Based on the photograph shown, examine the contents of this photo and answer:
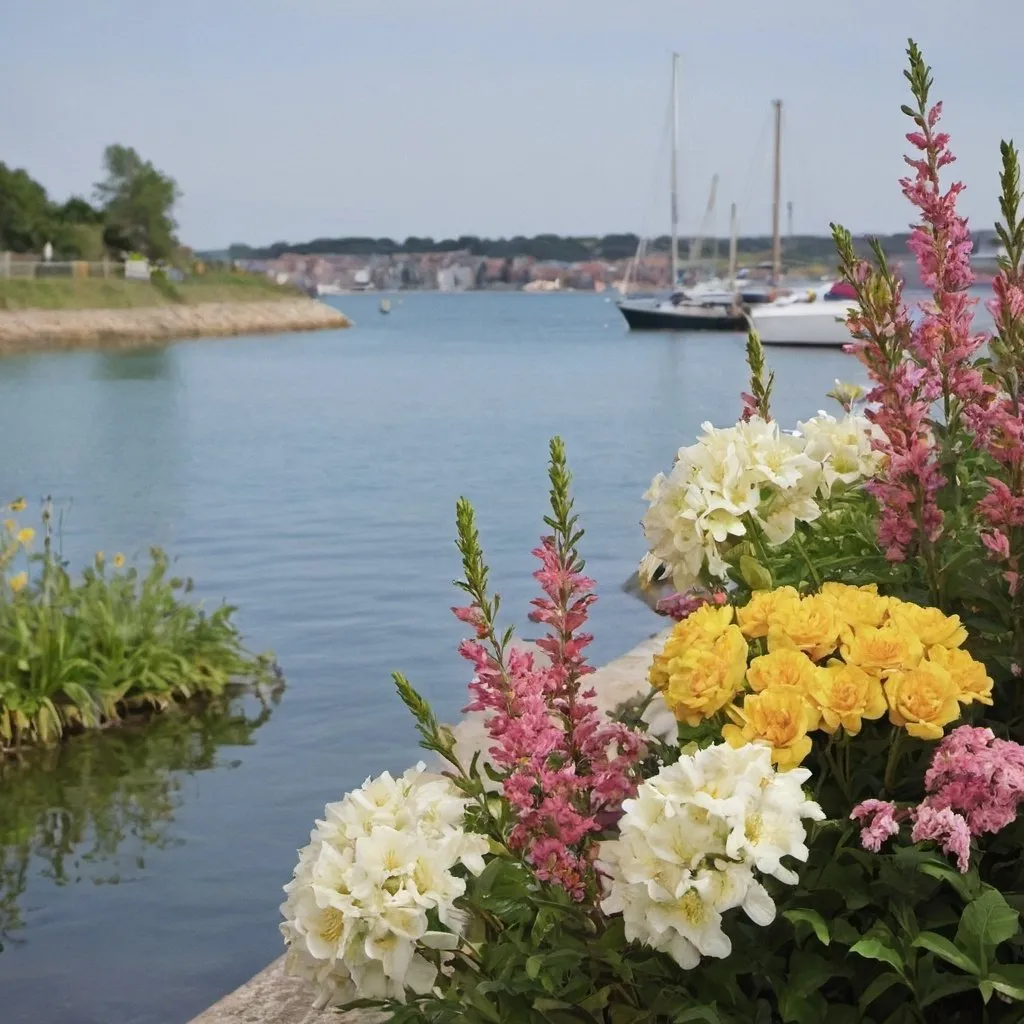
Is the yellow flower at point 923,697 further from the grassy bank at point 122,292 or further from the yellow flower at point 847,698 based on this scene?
the grassy bank at point 122,292

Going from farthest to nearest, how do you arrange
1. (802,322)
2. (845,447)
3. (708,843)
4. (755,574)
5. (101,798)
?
(802,322) < (101,798) < (845,447) < (755,574) < (708,843)

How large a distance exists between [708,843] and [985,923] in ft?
1.48

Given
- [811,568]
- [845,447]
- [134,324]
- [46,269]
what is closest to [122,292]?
[134,324]

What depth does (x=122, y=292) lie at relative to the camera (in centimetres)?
6969

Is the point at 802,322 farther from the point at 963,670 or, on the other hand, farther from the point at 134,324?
the point at 963,670

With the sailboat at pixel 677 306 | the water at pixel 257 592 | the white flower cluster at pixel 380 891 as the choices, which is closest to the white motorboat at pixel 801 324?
the sailboat at pixel 677 306

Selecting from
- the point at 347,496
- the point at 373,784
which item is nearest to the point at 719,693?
the point at 373,784

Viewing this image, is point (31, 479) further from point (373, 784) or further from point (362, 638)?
point (373, 784)

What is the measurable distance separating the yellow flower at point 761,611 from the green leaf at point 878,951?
497 millimetres

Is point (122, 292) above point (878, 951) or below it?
above

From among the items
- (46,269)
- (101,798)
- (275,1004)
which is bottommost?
(101,798)

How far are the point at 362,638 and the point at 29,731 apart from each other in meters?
3.17

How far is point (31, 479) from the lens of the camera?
2138 cm

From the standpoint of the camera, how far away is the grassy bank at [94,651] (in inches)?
277
